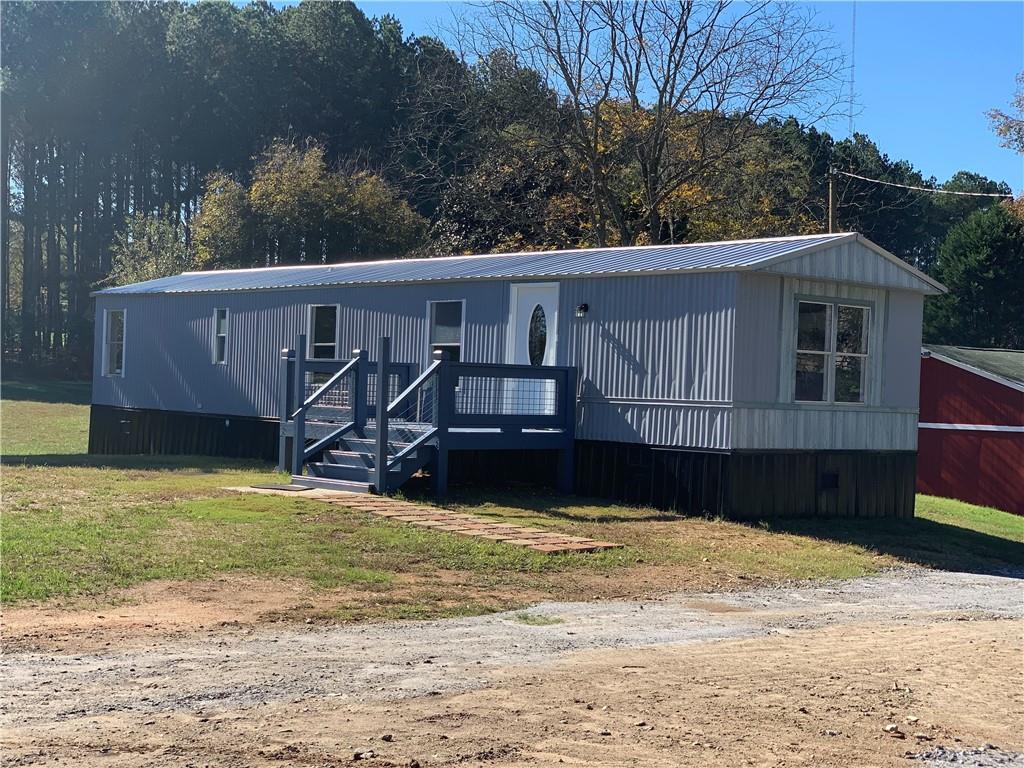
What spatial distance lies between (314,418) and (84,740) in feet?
38.7

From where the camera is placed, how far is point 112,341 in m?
25.6

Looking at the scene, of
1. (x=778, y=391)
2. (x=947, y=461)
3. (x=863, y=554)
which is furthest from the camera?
(x=947, y=461)

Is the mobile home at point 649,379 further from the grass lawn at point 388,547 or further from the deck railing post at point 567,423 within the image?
the grass lawn at point 388,547

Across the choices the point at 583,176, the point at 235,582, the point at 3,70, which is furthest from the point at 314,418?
the point at 3,70

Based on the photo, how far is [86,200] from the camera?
50.0m

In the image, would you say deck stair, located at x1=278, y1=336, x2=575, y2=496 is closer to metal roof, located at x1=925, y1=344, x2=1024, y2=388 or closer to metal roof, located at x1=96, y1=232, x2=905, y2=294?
metal roof, located at x1=96, y1=232, x2=905, y2=294

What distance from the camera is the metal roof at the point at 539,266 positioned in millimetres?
15602

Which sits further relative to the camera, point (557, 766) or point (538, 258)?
point (538, 258)

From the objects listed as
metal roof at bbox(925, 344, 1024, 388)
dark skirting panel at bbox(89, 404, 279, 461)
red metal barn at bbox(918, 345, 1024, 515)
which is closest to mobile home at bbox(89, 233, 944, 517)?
dark skirting panel at bbox(89, 404, 279, 461)

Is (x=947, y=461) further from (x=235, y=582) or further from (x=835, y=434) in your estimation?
(x=235, y=582)

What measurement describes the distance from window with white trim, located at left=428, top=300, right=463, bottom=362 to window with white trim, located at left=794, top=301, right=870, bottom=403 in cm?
508

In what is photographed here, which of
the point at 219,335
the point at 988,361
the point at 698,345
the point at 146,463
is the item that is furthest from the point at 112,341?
the point at 988,361

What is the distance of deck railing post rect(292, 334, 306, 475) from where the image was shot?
53.2 ft

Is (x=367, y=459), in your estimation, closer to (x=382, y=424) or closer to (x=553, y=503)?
(x=382, y=424)
